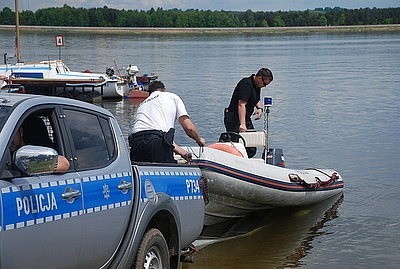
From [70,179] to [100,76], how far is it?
2844 centimetres

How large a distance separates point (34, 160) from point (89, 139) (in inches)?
41.5

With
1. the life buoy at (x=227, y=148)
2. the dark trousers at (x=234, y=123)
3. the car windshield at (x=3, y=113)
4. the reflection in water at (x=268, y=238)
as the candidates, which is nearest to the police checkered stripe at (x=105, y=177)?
the car windshield at (x=3, y=113)

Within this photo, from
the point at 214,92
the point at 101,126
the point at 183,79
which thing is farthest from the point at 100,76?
the point at 101,126

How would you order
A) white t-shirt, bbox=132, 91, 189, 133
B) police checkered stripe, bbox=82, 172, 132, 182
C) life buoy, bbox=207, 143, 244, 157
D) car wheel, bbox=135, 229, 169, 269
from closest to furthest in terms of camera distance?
police checkered stripe, bbox=82, 172, 132, 182 < car wheel, bbox=135, 229, 169, 269 < white t-shirt, bbox=132, 91, 189, 133 < life buoy, bbox=207, 143, 244, 157

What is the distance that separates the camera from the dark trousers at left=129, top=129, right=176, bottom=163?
796 cm

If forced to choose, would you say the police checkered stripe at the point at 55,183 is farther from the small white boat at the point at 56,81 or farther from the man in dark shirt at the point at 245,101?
the small white boat at the point at 56,81

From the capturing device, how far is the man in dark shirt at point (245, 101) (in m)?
11.8

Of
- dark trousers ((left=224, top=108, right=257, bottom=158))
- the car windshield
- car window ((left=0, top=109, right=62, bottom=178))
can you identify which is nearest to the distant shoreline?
dark trousers ((left=224, top=108, right=257, bottom=158))

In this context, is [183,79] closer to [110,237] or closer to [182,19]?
[110,237]

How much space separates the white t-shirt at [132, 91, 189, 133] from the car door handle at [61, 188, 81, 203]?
121 inches

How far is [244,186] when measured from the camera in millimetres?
9852

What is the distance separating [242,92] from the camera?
1184 cm

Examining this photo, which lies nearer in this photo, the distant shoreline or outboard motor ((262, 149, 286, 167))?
outboard motor ((262, 149, 286, 167))

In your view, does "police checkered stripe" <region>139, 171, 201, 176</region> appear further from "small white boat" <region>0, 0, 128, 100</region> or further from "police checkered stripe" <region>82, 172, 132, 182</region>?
"small white boat" <region>0, 0, 128, 100</region>
